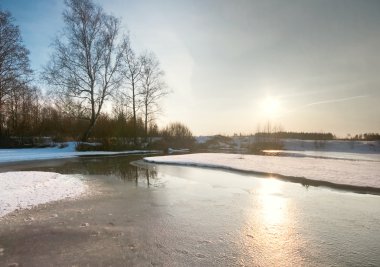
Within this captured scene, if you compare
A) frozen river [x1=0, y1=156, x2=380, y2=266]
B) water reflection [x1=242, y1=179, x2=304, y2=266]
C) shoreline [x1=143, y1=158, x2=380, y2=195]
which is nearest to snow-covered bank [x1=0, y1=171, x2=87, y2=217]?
frozen river [x1=0, y1=156, x2=380, y2=266]

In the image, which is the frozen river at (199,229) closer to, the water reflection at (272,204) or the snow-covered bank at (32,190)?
the water reflection at (272,204)

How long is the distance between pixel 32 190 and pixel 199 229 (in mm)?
6133

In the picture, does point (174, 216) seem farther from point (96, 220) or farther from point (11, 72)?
point (11, 72)

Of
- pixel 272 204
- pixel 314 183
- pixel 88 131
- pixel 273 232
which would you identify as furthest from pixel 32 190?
pixel 88 131

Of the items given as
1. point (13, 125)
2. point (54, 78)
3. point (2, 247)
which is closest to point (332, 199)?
point (2, 247)

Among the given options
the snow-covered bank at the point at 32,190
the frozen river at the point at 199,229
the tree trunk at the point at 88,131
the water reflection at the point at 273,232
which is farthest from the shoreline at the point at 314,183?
the tree trunk at the point at 88,131

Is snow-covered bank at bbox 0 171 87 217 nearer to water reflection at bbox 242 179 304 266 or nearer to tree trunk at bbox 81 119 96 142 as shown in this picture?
water reflection at bbox 242 179 304 266

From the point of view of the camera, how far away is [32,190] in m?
8.96

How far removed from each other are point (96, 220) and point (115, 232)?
3.28 ft

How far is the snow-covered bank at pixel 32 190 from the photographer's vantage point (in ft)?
24.3

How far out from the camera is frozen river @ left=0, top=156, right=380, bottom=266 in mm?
4234

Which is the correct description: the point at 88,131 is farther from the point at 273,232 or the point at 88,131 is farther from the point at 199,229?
the point at 273,232

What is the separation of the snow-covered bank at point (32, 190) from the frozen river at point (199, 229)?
62 centimetres

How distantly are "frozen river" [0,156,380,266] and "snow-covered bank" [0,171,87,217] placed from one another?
0.62 metres
